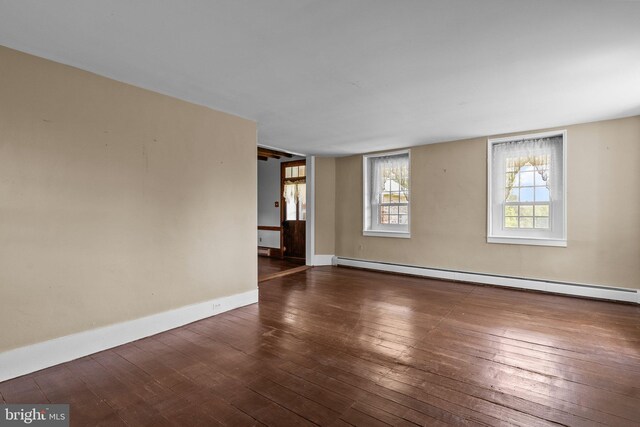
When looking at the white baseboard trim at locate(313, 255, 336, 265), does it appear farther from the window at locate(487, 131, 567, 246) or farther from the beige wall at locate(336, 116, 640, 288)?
the window at locate(487, 131, 567, 246)

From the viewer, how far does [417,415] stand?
1.85 meters

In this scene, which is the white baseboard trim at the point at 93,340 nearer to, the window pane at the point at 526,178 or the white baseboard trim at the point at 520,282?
the white baseboard trim at the point at 520,282

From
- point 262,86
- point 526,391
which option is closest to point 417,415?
point 526,391

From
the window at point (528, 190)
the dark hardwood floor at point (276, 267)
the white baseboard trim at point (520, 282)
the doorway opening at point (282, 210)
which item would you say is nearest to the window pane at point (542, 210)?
the window at point (528, 190)

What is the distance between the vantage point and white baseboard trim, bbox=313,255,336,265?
6922 millimetres

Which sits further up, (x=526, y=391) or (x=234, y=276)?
(x=234, y=276)

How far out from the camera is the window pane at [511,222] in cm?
496

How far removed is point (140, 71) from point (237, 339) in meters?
2.63

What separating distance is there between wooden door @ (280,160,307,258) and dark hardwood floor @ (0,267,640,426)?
418 centimetres

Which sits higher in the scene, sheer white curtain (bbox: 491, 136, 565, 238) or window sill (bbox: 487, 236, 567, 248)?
sheer white curtain (bbox: 491, 136, 565, 238)

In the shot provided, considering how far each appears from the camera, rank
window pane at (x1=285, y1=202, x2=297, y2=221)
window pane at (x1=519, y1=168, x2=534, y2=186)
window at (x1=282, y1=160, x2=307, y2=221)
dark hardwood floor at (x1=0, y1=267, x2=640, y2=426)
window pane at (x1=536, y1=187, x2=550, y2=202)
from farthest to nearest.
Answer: window pane at (x1=285, y1=202, x2=297, y2=221), window at (x1=282, y1=160, x2=307, y2=221), window pane at (x1=519, y1=168, x2=534, y2=186), window pane at (x1=536, y1=187, x2=550, y2=202), dark hardwood floor at (x1=0, y1=267, x2=640, y2=426)

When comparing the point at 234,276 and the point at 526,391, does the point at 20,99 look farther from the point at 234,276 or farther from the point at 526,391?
the point at 526,391

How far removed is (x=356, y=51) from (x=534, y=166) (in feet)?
12.9

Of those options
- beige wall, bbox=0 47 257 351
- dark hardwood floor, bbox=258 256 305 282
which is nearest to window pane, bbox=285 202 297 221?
dark hardwood floor, bbox=258 256 305 282
